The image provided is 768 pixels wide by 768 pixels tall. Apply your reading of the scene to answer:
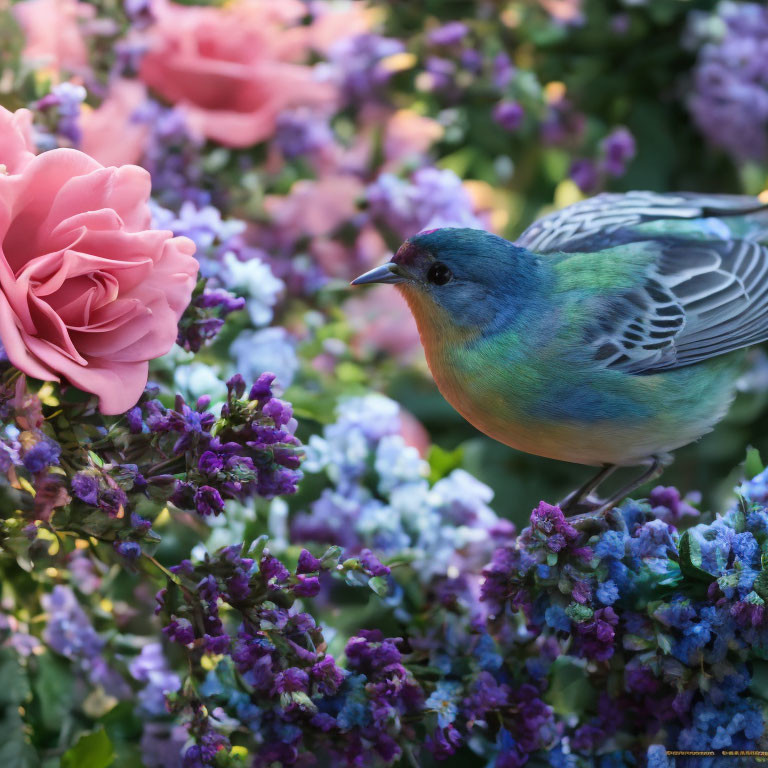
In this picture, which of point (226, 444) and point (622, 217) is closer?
point (226, 444)

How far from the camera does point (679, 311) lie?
3.28ft

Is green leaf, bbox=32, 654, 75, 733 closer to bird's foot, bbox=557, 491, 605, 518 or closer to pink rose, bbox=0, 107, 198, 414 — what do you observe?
pink rose, bbox=0, 107, 198, 414

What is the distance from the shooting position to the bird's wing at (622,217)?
1062 mm

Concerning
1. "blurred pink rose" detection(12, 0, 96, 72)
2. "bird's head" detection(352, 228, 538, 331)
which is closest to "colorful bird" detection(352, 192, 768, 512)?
"bird's head" detection(352, 228, 538, 331)

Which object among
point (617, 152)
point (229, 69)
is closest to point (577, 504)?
point (617, 152)

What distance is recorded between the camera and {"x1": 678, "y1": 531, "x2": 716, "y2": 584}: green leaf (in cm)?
75

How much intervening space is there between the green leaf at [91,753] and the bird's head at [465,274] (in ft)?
1.60

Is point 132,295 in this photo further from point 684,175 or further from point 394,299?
point 684,175

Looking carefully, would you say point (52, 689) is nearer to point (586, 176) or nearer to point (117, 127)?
point (117, 127)

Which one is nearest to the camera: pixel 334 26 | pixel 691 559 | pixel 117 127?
pixel 691 559

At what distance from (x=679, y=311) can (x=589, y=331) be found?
0.37 ft

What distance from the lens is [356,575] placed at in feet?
2.56

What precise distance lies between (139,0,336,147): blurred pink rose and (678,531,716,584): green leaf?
854 mm

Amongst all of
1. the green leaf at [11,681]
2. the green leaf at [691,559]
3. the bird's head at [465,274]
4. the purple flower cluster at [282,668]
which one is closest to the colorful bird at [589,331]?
the bird's head at [465,274]
